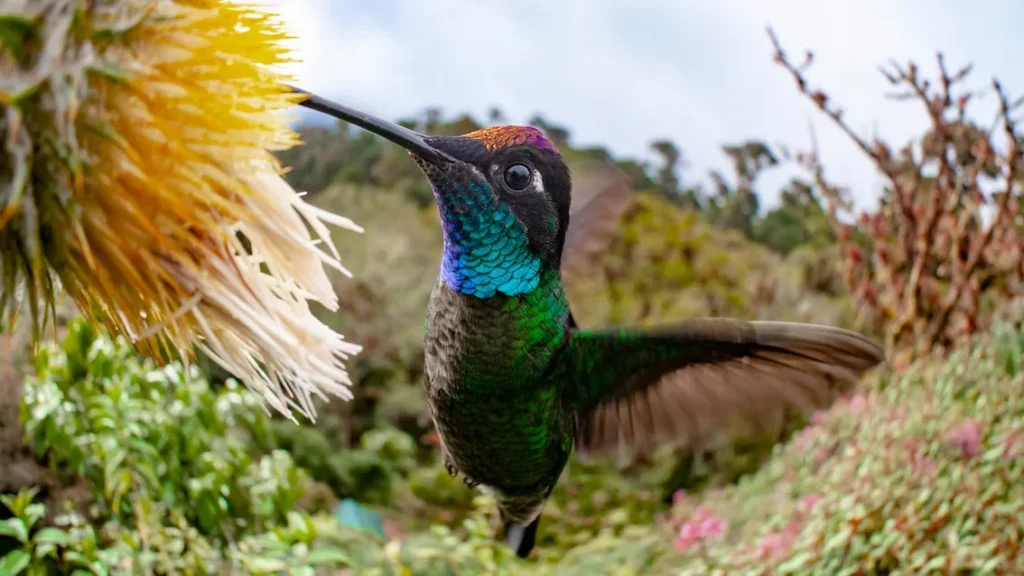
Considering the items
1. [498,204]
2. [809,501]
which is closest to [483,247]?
[498,204]

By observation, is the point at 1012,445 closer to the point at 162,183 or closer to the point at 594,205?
the point at 594,205

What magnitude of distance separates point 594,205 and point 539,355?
0.43 metres

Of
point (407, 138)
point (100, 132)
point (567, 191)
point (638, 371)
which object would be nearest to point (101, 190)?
point (100, 132)

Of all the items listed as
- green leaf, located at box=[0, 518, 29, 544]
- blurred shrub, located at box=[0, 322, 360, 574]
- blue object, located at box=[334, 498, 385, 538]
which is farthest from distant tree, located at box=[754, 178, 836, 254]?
green leaf, located at box=[0, 518, 29, 544]

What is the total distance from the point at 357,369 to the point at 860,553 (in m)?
2.61

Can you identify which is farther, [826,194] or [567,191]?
[826,194]

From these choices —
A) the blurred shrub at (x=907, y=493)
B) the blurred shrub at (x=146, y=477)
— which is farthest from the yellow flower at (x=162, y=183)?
the blurred shrub at (x=907, y=493)

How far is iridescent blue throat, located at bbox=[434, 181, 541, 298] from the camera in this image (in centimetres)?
67

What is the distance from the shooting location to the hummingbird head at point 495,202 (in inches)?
25.7

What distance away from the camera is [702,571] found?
244 centimetres

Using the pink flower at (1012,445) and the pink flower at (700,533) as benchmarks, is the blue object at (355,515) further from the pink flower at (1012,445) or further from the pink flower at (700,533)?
the pink flower at (1012,445)

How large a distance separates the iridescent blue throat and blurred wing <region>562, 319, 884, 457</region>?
0.16 m

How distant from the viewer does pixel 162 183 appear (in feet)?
1.64

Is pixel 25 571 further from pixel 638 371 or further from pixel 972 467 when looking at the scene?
pixel 972 467
